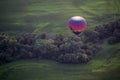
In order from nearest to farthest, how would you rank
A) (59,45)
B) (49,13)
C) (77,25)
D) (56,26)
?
(59,45)
(77,25)
(56,26)
(49,13)

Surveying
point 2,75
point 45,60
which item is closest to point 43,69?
point 45,60

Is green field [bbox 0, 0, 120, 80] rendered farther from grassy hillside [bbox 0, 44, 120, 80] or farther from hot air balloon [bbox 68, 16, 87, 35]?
hot air balloon [bbox 68, 16, 87, 35]

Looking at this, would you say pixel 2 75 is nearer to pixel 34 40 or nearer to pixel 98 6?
pixel 34 40

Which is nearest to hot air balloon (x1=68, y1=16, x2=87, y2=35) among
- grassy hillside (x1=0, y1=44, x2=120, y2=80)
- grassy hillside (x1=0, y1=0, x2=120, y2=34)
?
grassy hillside (x1=0, y1=0, x2=120, y2=34)

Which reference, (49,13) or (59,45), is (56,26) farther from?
(59,45)

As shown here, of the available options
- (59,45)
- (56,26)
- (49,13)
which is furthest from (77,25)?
(49,13)

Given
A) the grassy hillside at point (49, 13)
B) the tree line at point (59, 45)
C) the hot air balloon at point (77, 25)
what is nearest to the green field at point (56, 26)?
the grassy hillside at point (49, 13)
